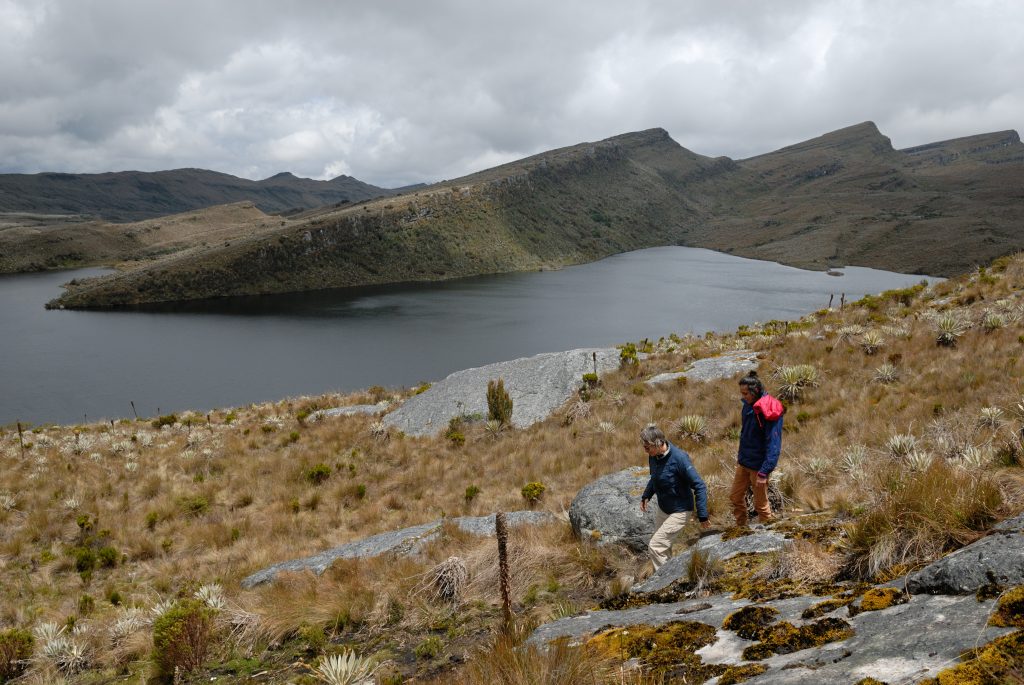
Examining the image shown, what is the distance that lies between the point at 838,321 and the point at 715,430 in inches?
450

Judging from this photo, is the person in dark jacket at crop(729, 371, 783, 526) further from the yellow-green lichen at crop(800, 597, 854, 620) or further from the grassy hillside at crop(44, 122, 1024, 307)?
the grassy hillside at crop(44, 122, 1024, 307)

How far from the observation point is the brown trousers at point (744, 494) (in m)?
6.21

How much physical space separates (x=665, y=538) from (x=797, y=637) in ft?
9.66

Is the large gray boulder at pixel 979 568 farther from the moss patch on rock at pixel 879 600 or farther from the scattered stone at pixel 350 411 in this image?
the scattered stone at pixel 350 411

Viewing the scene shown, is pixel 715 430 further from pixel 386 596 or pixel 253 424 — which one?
pixel 253 424

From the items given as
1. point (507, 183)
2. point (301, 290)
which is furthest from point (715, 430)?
point (507, 183)

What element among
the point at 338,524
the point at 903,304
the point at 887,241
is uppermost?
the point at 887,241

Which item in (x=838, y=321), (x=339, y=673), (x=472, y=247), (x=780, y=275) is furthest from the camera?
(x=472, y=247)

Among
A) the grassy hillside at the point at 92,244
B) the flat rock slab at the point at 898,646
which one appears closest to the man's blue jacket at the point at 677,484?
the flat rock slab at the point at 898,646

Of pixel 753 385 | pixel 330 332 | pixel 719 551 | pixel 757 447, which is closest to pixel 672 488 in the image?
pixel 719 551

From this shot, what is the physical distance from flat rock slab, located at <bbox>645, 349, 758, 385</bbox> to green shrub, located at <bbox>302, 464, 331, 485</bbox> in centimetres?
1105

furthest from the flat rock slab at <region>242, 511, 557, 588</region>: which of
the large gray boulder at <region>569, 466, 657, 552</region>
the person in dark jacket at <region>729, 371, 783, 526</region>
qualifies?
the person in dark jacket at <region>729, 371, 783, 526</region>

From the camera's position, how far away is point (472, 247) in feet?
461

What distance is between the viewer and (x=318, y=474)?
51.4 ft
